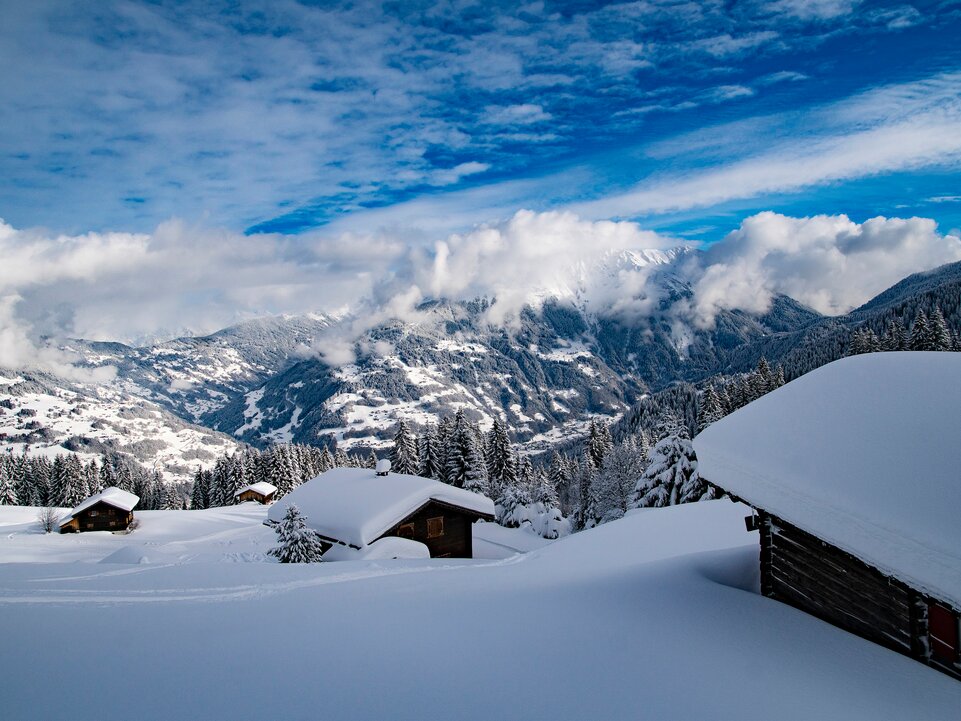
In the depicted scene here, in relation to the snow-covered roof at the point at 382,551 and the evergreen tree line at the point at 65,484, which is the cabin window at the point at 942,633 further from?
the evergreen tree line at the point at 65,484

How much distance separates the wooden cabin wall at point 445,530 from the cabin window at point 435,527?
0.15 metres

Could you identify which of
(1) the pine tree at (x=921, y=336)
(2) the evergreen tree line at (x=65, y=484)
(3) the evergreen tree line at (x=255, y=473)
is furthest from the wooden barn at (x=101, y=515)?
(1) the pine tree at (x=921, y=336)

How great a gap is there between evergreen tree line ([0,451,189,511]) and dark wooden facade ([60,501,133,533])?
30679 mm

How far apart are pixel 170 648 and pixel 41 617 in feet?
9.32

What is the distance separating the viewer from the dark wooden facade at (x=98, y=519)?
51.8 meters

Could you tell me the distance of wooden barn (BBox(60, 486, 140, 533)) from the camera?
51469 millimetres

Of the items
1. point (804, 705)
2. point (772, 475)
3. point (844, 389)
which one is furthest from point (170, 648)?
point (844, 389)

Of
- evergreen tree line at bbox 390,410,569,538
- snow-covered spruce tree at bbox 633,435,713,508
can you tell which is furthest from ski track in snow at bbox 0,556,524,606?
evergreen tree line at bbox 390,410,569,538

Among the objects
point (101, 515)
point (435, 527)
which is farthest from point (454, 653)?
point (101, 515)

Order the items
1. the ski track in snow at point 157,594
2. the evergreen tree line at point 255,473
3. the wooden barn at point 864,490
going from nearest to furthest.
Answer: the wooden barn at point 864,490, the ski track in snow at point 157,594, the evergreen tree line at point 255,473

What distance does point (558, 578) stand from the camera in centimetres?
1186

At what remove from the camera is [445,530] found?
86.3 ft

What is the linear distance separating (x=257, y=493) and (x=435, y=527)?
61.8m

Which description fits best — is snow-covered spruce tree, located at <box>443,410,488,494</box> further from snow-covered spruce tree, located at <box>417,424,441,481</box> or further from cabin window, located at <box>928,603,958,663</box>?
cabin window, located at <box>928,603,958,663</box>
